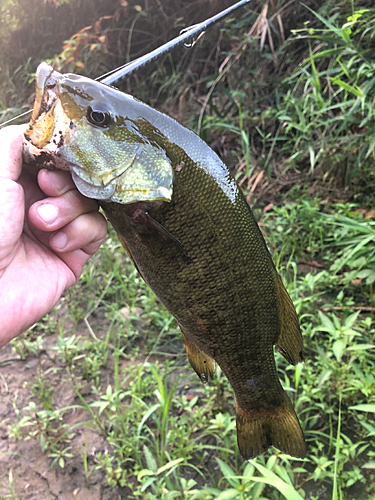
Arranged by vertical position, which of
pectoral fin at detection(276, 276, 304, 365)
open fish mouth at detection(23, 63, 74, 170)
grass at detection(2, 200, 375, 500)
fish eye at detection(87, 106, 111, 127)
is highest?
open fish mouth at detection(23, 63, 74, 170)

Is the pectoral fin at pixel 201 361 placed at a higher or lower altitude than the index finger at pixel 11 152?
lower

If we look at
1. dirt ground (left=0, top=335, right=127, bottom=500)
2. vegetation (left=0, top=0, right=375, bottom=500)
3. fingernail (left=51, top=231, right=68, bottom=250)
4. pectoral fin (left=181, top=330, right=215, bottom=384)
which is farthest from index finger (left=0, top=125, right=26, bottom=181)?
dirt ground (left=0, top=335, right=127, bottom=500)

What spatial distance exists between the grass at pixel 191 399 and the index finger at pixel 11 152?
1245mm

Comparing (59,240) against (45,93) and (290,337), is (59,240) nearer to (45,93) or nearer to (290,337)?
(45,93)

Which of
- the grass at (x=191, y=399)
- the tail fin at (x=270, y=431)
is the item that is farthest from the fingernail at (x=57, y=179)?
the grass at (x=191, y=399)

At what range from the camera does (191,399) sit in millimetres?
2275

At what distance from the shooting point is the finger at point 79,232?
1.23 m

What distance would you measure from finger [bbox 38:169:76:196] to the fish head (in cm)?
5

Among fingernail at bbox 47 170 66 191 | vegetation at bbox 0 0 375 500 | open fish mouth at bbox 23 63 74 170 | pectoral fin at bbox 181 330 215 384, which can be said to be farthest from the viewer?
vegetation at bbox 0 0 375 500

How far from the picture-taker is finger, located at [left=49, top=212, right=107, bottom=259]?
4.05ft

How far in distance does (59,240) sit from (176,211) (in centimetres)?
47

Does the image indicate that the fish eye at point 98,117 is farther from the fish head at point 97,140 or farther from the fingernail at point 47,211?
the fingernail at point 47,211

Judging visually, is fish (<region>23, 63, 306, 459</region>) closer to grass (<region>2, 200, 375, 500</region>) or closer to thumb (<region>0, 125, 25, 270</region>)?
thumb (<region>0, 125, 25, 270</region>)

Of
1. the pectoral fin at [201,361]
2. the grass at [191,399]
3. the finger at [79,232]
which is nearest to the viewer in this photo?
the finger at [79,232]
